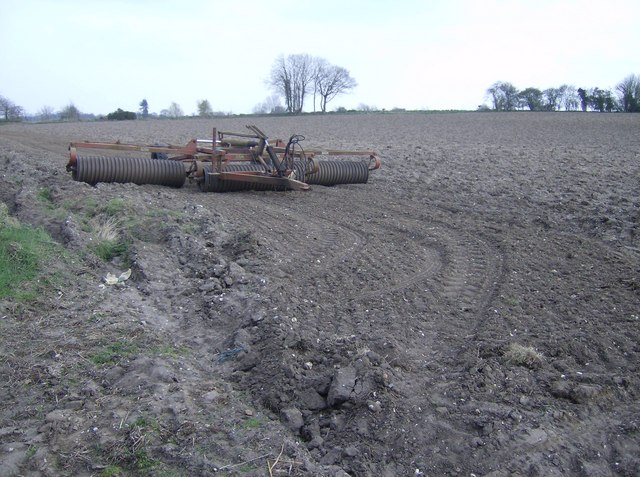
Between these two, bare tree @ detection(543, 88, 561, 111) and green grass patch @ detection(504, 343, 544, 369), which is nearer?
green grass patch @ detection(504, 343, 544, 369)

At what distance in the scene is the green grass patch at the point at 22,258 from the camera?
5.36 metres

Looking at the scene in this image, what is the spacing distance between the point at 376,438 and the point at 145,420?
145 cm

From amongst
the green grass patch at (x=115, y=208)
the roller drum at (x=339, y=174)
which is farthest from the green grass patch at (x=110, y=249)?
the roller drum at (x=339, y=174)

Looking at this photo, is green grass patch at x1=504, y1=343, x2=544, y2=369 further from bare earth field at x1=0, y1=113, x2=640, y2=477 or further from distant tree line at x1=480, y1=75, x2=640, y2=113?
distant tree line at x1=480, y1=75, x2=640, y2=113

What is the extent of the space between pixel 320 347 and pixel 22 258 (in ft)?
10.8

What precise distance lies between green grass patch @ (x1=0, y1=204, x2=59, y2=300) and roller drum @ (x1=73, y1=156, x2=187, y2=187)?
383cm

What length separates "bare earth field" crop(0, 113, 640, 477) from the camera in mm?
3502

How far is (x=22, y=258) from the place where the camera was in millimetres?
5824

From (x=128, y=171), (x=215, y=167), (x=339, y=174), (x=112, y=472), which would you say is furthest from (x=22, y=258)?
(x=339, y=174)

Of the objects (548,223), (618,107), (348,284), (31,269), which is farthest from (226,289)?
(618,107)

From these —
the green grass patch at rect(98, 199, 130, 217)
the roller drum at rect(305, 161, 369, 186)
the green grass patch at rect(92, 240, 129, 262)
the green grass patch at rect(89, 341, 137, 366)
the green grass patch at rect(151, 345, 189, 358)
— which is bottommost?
the green grass patch at rect(151, 345, 189, 358)

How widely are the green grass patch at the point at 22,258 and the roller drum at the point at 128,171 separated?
3825 mm

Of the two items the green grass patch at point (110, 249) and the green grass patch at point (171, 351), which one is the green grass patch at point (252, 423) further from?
the green grass patch at point (110, 249)

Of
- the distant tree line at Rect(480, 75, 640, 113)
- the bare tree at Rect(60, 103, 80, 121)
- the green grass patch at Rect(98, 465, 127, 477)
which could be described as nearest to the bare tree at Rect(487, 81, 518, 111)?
the distant tree line at Rect(480, 75, 640, 113)
